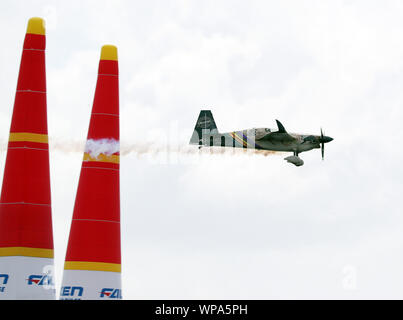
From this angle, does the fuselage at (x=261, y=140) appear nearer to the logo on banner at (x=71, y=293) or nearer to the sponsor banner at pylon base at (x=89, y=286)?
the sponsor banner at pylon base at (x=89, y=286)

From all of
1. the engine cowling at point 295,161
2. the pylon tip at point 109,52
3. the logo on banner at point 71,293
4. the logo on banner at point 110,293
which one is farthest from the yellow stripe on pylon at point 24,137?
the engine cowling at point 295,161

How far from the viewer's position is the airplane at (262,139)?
4484cm

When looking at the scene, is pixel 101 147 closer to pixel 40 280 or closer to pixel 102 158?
pixel 102 158

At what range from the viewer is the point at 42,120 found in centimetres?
3011

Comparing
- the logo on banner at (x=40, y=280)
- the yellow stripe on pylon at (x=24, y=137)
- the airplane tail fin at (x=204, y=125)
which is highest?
the airplane tail fin at (x=204, y=125)

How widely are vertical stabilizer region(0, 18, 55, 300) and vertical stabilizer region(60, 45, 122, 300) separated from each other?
137 centimetres

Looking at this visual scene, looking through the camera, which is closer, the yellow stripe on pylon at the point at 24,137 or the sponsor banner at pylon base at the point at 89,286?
the sponsor banner at pylon base at the point at 89,286

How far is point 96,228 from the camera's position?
94.3 feet

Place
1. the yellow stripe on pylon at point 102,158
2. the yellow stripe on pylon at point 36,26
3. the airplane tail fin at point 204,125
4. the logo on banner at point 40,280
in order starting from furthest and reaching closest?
the airplane tail fin at point 204,125 → the yellow stripe on pylon at point 36,26 → the logo on banner at point 40,280 → the yellow stripe on pylon at point 102,158

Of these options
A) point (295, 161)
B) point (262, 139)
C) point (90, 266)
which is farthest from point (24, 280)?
point (262, 139)

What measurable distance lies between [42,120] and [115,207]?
3650 millimetres

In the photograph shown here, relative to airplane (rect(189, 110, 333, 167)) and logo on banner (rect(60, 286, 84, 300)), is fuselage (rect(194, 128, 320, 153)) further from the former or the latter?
logo on banner (rect(60, 286, 84, 300))
